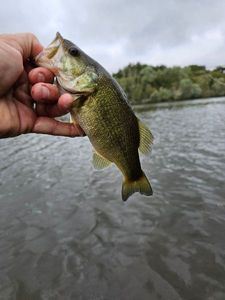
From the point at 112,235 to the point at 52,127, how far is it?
12.5ft

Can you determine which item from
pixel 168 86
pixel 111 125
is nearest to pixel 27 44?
pixel 111 125

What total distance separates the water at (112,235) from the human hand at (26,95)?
9.72 ft

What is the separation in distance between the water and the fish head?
11.7 ft

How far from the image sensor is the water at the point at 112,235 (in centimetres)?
518

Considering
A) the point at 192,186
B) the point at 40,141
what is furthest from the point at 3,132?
the point at 40,141

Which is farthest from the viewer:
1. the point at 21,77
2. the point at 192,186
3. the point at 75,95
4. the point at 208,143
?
the point at 208,143

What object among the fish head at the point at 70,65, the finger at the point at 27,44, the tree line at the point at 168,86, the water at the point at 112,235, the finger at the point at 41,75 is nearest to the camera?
the fish head at the point at 70,65

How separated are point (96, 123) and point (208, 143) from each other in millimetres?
13693

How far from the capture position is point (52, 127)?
362 centimetres

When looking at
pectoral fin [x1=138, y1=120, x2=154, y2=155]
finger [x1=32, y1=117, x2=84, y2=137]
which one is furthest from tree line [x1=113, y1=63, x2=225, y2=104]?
pectoral fin [x1=138, y1=120, x2=154, y2=155]

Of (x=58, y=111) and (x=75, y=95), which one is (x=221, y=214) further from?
(x=75, y=95)

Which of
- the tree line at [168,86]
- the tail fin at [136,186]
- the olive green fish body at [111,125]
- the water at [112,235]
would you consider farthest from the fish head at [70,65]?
the tree line at [168,86]

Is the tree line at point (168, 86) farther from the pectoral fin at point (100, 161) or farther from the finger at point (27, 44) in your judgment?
the pectoral fin at point (100, 161)

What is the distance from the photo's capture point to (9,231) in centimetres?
727
